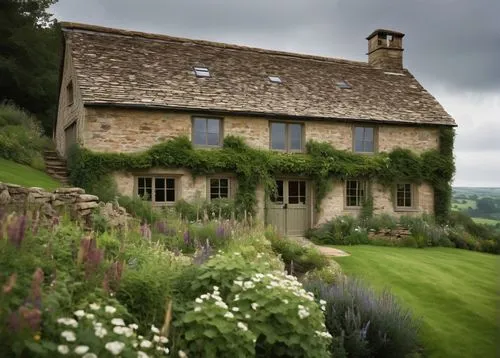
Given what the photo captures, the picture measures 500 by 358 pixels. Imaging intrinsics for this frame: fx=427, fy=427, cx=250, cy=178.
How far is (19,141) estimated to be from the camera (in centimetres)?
1730

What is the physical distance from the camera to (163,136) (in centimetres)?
1569

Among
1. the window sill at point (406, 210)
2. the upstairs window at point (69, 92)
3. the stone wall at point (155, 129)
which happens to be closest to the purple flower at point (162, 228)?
the stone wall at point (155, 129)

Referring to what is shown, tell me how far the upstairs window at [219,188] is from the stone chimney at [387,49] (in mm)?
12432

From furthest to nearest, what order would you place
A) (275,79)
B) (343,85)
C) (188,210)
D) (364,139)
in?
1. (343,85)
2. (275,79)
3. (364,139)
4. (188,210)

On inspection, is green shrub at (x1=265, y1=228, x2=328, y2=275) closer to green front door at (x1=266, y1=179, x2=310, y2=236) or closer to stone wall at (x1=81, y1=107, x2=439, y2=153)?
green front door at (x1=266, y1=179, x2=310, y2=236)

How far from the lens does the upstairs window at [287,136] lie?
17.7 metres

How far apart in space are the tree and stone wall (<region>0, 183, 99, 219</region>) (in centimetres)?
1845

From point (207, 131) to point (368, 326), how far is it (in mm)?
11766

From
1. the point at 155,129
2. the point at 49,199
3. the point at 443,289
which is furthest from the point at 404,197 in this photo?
the point at 49,199

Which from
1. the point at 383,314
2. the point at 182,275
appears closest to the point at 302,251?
the point at 383,314

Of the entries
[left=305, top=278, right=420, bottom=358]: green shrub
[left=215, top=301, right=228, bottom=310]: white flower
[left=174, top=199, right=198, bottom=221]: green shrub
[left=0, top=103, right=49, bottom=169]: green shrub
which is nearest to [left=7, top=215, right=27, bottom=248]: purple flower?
[left=215, top=301, right=228, bottom=310]: white flower

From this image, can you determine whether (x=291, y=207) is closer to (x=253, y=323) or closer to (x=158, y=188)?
(x=158, y=188)

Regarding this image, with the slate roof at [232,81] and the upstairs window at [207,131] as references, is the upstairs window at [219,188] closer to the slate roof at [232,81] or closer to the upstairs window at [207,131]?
the upstairs window at [207,131]

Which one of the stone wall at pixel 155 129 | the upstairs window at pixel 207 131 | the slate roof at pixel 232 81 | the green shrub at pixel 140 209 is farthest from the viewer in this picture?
the upstairs window at pixel 207 131
